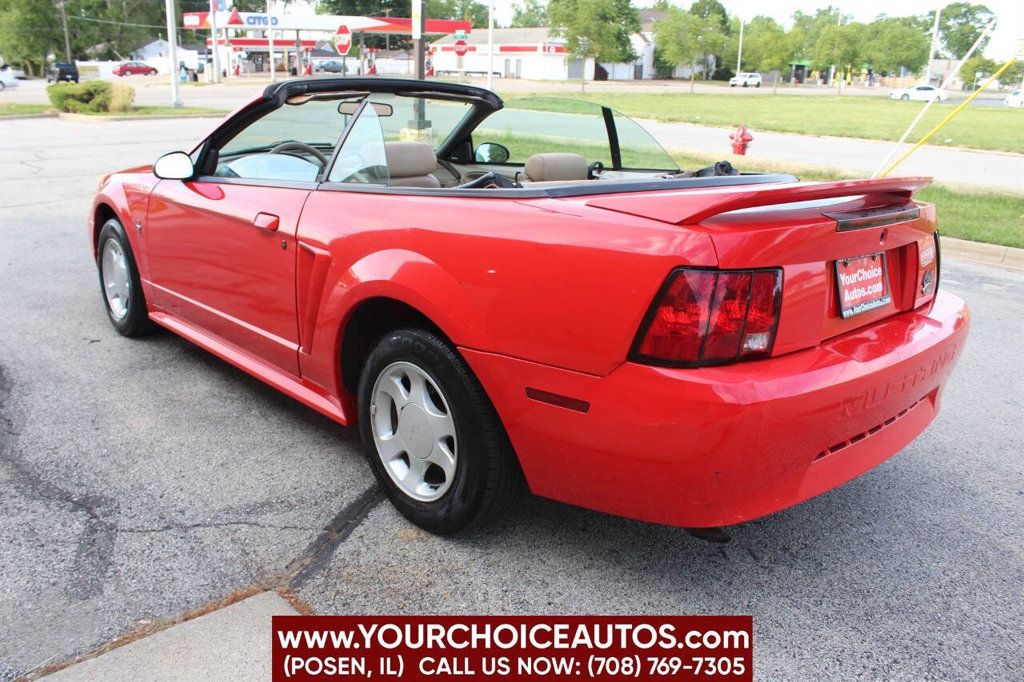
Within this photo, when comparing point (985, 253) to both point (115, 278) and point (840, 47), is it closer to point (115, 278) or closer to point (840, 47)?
point (115, 278)

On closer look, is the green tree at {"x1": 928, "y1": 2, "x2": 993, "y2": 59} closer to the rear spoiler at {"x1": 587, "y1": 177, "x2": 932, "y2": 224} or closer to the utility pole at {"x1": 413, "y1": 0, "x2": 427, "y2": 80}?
the utility pole at {"x1": 413, "y1": 0, "x2": 427, "y2": 80}

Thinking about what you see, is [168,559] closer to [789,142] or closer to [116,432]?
[116,432]

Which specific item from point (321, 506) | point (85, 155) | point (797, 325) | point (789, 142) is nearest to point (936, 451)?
point (797, 325)

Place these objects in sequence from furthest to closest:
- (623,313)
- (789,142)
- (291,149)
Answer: (789,142)
(291,149)
(623,313)

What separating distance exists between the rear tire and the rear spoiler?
3.24 meters

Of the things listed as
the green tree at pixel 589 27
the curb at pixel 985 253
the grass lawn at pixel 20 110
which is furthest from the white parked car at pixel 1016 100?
the curb at pixel 985 253

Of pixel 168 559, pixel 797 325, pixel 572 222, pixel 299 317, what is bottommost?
pixel 168 559

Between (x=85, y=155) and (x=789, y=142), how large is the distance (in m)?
15.5

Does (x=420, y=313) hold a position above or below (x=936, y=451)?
above

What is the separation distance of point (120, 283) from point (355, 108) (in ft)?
7.31

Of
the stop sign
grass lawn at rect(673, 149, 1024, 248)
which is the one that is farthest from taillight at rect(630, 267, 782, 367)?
the stop sign

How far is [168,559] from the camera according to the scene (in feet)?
9.00

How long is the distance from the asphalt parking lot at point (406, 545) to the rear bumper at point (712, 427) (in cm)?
39

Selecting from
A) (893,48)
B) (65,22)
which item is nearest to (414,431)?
(893,48)
